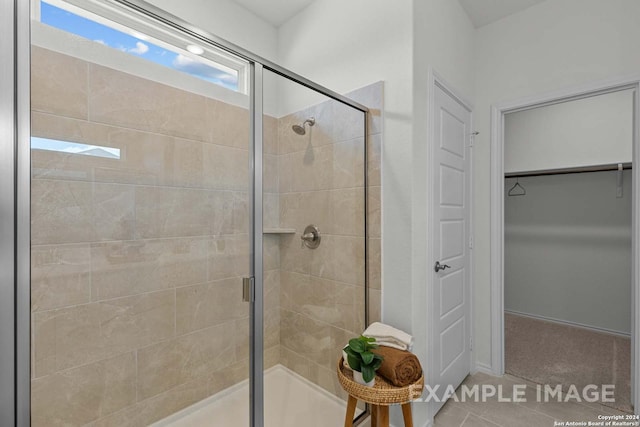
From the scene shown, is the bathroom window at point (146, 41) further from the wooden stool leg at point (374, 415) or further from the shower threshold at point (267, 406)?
the wooden stool leg at point (374, 415)

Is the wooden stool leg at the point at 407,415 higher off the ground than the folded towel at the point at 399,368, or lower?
lower

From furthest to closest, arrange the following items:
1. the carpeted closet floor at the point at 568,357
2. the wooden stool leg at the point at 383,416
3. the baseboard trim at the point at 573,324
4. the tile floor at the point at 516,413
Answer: the baseboard trim at the point at 573,324
the carpeted closet floor at the point at 568,357
the tile floor at the point at 516,413
the wooden stool leg at the point at 383,416

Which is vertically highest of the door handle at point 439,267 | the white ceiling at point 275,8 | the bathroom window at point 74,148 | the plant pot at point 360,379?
the white ceiling at point 275,8

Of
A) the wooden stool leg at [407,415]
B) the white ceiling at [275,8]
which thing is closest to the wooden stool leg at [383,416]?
the wooden stool leg at [407,415]

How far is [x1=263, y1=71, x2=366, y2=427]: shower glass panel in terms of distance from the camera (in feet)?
4.54

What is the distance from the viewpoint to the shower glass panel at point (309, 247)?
138cm

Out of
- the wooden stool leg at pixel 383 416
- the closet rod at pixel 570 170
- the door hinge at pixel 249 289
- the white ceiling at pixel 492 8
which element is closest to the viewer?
the door hinge at pixel 249 289

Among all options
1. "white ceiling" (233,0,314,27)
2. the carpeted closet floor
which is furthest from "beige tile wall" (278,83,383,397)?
the carpeted closet floor

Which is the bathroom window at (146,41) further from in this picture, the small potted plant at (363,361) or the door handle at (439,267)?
the door handle at (439,267)

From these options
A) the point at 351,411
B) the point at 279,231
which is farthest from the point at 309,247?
the point at 351,411

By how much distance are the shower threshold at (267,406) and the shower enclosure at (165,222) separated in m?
0.01

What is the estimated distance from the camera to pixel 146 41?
1.24 metres

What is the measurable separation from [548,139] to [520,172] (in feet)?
1.36

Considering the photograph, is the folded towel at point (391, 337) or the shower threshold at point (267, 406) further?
the folded towel at point (391, 337)
